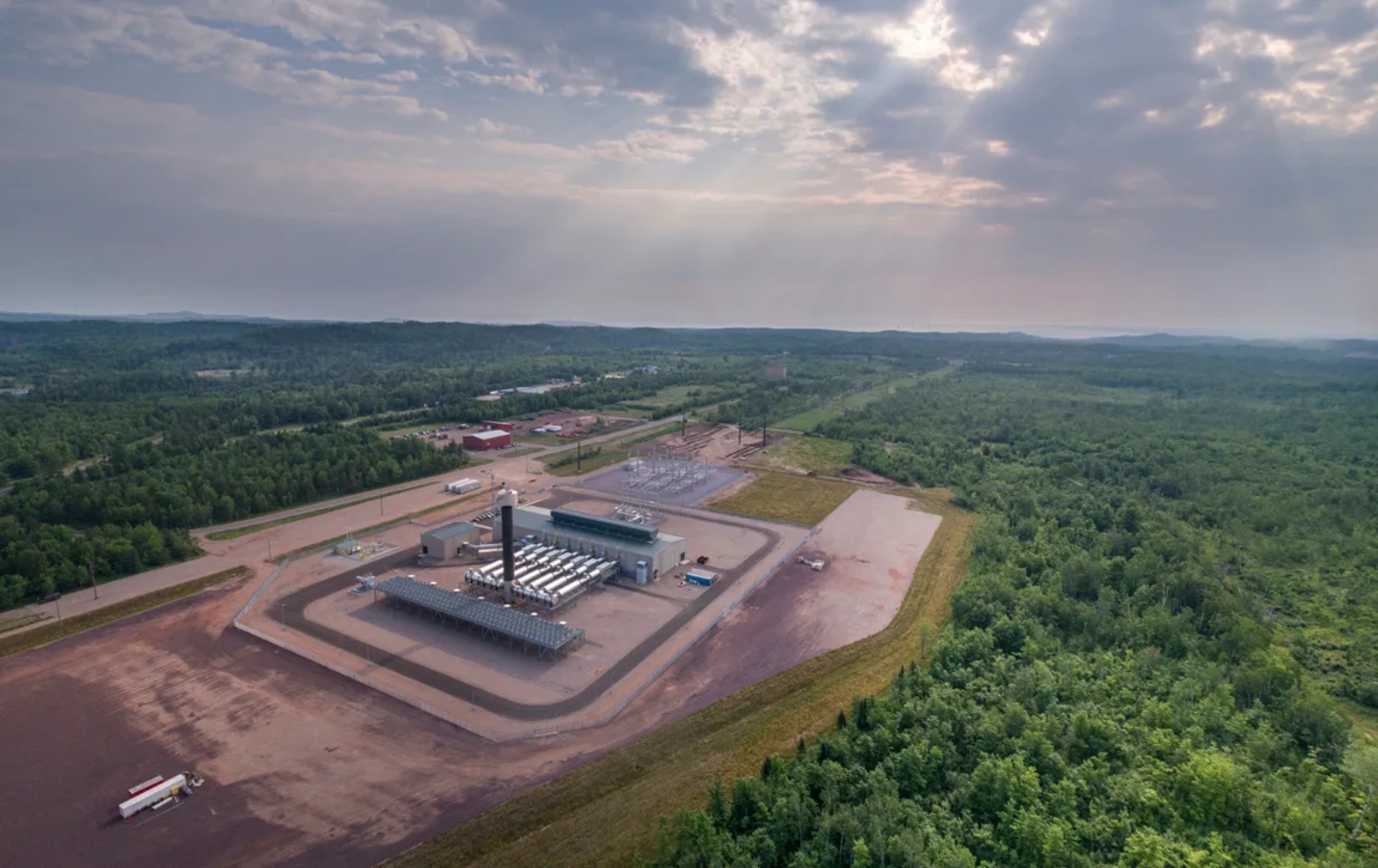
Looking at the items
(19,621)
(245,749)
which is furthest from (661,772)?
(19,621)

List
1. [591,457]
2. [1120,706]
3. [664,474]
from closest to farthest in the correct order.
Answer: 1. [1120,706]
2. [664,474]
3. [591,457]

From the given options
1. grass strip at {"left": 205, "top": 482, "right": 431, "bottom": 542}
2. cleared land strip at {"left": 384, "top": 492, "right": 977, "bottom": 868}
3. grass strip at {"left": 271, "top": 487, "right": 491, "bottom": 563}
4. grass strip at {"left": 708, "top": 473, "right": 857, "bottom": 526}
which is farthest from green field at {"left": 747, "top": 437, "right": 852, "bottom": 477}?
grass strip at {"left": 205, "top": 482, "right": 431, "bottom": 542}

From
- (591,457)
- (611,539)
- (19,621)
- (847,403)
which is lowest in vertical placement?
(19,621)

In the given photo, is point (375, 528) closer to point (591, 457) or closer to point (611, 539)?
point (611, 539)

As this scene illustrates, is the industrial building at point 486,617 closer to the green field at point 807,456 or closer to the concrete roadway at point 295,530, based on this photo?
the concrete roadway at point 295,530

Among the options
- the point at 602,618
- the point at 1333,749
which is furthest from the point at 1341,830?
the point at 602,618

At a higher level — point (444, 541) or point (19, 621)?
point (444, 541)
